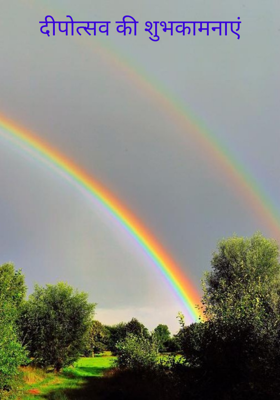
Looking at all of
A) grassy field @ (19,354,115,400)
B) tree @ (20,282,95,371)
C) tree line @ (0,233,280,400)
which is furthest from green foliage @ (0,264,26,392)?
tree @ (20,282,95,371)

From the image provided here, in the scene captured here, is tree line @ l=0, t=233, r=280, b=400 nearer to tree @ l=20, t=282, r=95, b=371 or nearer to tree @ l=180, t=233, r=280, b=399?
tree @ l=180, t=233, r=280, b=399

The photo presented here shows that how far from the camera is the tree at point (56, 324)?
135ft

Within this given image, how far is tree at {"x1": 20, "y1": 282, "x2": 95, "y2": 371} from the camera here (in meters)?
41.0

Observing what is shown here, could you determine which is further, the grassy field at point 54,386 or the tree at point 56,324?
the tree at point 56,324

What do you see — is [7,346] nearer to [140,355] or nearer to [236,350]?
[236,350]

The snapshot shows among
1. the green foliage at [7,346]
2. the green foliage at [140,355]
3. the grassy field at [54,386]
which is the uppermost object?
the green foliage at [7,346]

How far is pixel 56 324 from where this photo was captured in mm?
42406

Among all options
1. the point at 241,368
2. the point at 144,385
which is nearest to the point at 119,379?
the point at 144,385

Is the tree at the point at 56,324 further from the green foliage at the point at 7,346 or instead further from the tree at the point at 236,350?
the tree at the point at 236,350

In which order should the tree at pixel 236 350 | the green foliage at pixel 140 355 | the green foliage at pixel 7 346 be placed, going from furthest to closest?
the green foliage at pixel 140 355 < the green foliage at pixel 7 346 < the tree at pixel 236 350

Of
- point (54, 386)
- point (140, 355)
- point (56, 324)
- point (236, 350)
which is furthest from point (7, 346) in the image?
point (56, 324)

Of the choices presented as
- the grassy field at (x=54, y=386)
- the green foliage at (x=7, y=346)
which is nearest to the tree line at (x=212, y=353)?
the green foliage at (x=7, y=346)

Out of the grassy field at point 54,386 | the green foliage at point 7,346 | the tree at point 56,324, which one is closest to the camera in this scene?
the green foliage at point 7,346

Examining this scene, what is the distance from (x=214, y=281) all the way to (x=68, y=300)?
18.4 metres
